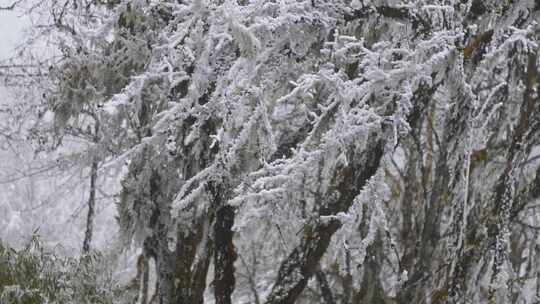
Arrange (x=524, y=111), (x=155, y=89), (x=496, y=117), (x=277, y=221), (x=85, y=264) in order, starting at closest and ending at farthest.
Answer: (x=277, y=221) → (x=524, y=111) → (x=155, y=89) → (x=496, y=117) → (x=85, y=264)

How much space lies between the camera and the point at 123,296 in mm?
5012

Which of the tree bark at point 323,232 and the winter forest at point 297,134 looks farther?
the tree bark at point 323,232

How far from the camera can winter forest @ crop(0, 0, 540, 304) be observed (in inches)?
122

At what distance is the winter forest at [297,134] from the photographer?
10.1 feet

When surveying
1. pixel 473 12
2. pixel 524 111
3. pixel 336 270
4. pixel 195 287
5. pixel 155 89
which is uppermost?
pixel 473 12

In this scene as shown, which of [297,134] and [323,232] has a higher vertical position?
[297,134]

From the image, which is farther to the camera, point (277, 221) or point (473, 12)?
point (473, 12)

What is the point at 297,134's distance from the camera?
403 centimetres

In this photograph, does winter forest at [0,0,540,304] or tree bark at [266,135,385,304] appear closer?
winter forest at [0,0,540,304]

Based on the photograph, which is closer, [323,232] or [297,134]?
[323,232]

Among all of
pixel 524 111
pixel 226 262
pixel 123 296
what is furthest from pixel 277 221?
pixel 123 296

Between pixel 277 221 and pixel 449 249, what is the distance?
3.83 ft

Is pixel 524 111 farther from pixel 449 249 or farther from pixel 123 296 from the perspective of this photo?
pixel 123 296

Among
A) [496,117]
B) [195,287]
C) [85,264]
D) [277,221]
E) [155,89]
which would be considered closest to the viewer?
[277,221]
